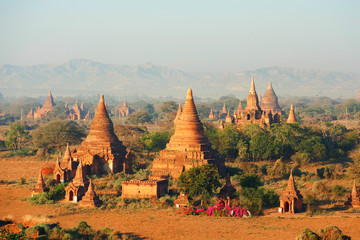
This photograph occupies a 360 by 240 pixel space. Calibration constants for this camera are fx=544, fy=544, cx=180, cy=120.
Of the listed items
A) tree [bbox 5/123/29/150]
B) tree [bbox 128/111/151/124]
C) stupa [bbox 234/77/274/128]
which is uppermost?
stupa [bbox 234/77/274/128]

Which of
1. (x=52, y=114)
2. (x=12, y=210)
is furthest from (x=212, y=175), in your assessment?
(x=52, y=114)

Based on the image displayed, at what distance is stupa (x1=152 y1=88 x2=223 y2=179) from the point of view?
42.2 metres

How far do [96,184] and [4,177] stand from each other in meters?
10.8

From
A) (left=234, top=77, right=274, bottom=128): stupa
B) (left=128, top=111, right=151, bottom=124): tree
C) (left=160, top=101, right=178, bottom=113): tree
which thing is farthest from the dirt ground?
(left=160, top=101, right=178, bottom=113): tree

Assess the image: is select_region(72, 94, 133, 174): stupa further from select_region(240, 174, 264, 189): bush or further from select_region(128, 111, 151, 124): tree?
select_region(128, 111, 151, 124): tree

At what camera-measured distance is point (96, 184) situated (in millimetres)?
41750

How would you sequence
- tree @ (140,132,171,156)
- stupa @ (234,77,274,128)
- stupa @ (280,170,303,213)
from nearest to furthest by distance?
stupa @ (280,170,303,213)
tree @ (140,132,171,156)
stupa @ (234,77,274,128)

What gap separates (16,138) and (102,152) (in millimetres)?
26523

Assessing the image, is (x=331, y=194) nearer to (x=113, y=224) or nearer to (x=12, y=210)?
(x=113, y=224)

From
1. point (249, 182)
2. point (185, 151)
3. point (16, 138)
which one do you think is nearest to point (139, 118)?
point (16, 138)

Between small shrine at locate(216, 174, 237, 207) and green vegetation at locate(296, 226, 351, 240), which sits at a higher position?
small shrine at locate(216, 174, 237, 207)

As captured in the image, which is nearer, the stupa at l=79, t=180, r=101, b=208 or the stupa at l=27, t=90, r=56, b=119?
the stupa at l=79, t=180, r=101, b=208

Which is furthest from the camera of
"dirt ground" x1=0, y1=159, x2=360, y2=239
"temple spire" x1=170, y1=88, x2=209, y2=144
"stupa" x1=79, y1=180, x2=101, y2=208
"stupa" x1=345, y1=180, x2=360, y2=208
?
"temple spire" x1=170, y1=88, x2=209, y2=144

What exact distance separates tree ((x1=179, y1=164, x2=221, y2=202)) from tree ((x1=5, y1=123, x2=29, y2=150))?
38.7 m
